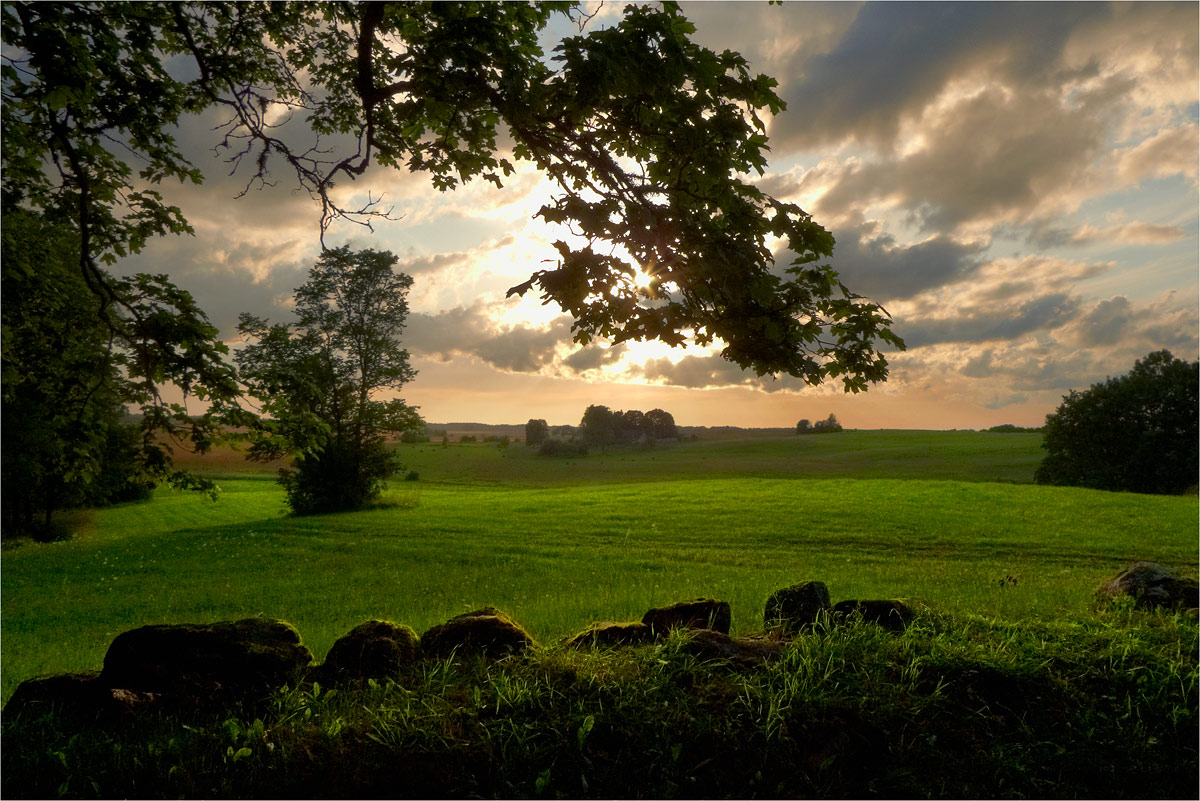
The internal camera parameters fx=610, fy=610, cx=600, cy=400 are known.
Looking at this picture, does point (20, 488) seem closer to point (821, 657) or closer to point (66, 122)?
point (66, 122)

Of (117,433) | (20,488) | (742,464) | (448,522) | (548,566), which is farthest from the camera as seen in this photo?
(742,464)

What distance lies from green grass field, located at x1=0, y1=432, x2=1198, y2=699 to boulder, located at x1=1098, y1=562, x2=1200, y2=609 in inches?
28.3

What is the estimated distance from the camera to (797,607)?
7539 millimetres

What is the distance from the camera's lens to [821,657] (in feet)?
19.8

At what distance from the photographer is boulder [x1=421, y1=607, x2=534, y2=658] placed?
21.0ft

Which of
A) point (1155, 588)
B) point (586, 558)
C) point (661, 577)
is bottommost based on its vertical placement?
point (586, 558)

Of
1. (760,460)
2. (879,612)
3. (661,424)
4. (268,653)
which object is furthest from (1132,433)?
(268,653)

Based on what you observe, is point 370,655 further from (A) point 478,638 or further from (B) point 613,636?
(B) point 613,636

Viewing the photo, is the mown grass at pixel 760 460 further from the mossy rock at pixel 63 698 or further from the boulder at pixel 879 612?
the mossy rock at pixel 63 698

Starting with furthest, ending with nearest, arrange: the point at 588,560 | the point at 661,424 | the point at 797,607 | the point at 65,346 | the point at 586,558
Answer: the point at 661,424, the point at 586,558, the point at 588,560, the point at 65,346, the point at 797,607

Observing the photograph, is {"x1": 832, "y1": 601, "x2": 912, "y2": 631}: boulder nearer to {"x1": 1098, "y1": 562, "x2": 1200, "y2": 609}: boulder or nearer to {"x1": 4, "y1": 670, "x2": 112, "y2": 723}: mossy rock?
{"x1": 1098, "y1": 562, "x2": 1200, "y2": 609}: boulder

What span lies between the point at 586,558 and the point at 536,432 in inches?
2773

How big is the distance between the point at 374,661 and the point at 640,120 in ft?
19.5

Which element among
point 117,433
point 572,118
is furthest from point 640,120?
point 117,433
